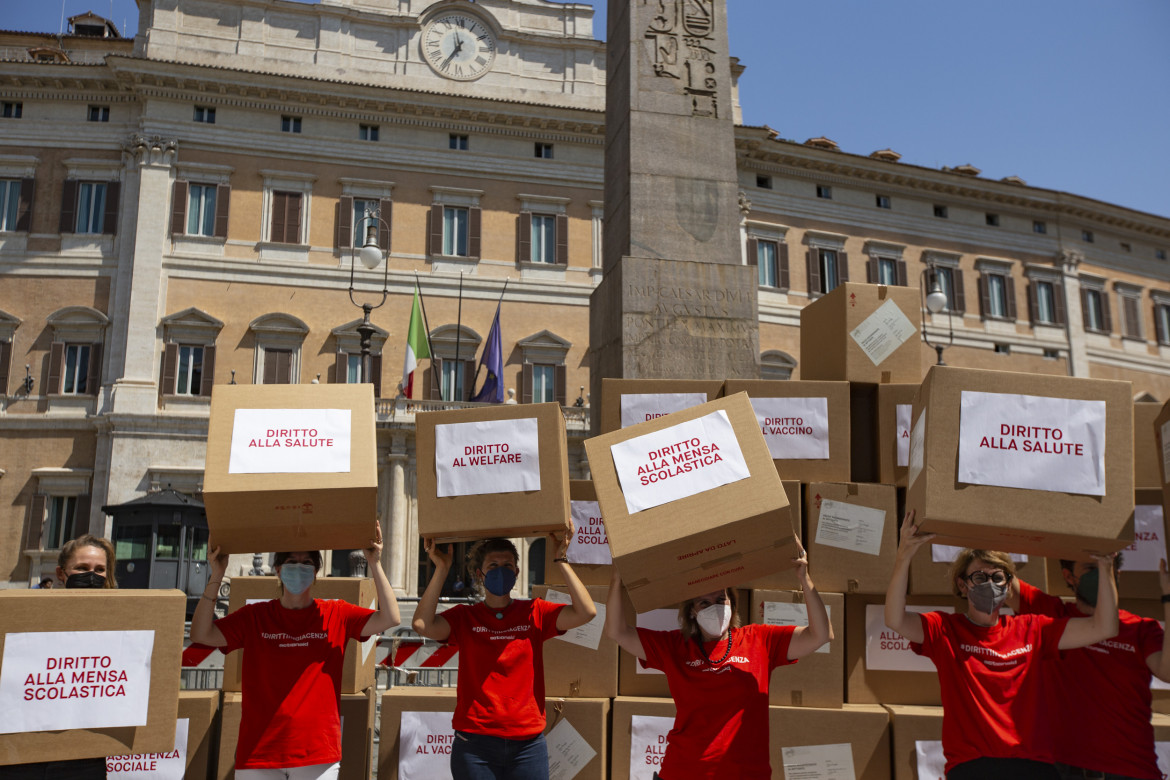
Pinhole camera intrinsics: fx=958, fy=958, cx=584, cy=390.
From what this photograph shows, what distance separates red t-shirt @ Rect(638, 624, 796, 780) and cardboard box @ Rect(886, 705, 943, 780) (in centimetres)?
149

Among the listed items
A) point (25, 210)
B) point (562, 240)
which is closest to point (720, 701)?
point (562, 240)

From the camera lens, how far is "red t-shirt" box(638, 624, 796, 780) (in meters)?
3.33

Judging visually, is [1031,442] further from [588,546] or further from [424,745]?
[424,745]

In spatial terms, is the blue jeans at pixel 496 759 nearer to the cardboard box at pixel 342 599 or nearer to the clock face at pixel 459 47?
the cardboard box at pixel 342 599

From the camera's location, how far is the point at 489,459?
13.1 ft

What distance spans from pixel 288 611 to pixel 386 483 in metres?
19.7

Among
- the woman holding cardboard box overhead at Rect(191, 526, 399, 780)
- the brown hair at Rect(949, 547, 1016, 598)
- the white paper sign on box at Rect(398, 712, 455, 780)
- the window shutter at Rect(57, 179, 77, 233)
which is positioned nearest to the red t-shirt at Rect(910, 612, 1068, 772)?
the brown hair at Rect(949, 547, 1016, 598)

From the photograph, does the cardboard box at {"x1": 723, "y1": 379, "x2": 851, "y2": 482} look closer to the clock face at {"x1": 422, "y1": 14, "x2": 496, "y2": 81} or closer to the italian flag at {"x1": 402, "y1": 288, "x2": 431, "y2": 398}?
the italian flag at {"x1": 402, "y1": 288, "x2": 431, "y2": 398}

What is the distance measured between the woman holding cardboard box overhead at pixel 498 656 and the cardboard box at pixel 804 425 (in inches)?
62.3

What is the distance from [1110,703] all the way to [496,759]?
2395 millimetres

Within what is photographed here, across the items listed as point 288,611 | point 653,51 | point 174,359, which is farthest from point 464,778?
point 174,359

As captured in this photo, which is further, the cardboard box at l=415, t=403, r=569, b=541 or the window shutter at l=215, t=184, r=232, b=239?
the window shutter at l=215, t=184, r=232, b=239

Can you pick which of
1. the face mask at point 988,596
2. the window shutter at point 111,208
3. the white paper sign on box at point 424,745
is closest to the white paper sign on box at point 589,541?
the white paper sign on box at point 424,745

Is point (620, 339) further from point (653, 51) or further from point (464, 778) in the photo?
point (464, 778)
